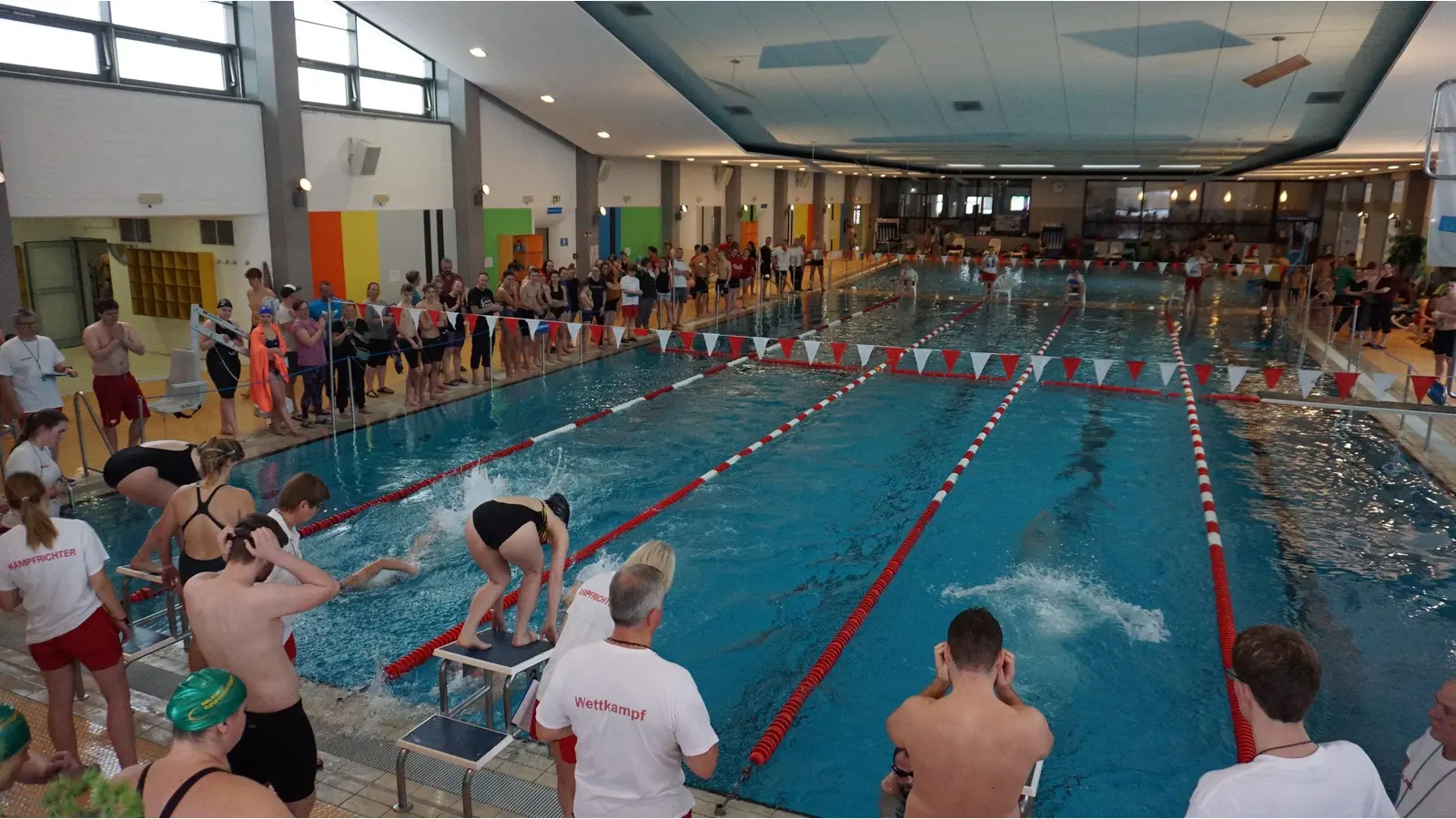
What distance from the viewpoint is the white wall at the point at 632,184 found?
62.6 ft

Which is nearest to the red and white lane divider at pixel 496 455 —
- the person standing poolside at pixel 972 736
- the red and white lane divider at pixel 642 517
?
the red and white lane divider at pixel 642 517

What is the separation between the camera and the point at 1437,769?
2.59m

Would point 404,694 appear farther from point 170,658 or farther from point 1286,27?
point 1286,27

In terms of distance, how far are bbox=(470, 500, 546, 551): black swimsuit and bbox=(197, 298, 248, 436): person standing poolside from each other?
534 centimetres

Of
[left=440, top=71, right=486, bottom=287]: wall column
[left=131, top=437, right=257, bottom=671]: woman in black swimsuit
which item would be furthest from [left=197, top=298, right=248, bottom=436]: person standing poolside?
[left=440, top=71, right=486, bottom=287]: wall column

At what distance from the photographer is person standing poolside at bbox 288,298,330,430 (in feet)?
27.7

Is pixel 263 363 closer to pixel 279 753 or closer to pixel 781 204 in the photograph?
pixel 279 753

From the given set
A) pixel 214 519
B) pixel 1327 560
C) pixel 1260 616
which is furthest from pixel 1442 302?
pixel 214 519

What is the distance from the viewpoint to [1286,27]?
27.7 ft

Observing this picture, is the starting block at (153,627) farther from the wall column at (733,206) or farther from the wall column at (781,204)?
the wall column at (781,204)

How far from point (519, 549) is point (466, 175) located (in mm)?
12053

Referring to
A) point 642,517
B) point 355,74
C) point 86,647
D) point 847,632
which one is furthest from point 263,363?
point 355,74

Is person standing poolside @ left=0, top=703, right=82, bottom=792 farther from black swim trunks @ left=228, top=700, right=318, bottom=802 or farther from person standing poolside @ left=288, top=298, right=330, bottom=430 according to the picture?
person standing poolside @ left=288, top=298, right=330, bottom=430

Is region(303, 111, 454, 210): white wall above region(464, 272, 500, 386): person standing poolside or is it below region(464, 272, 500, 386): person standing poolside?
above
